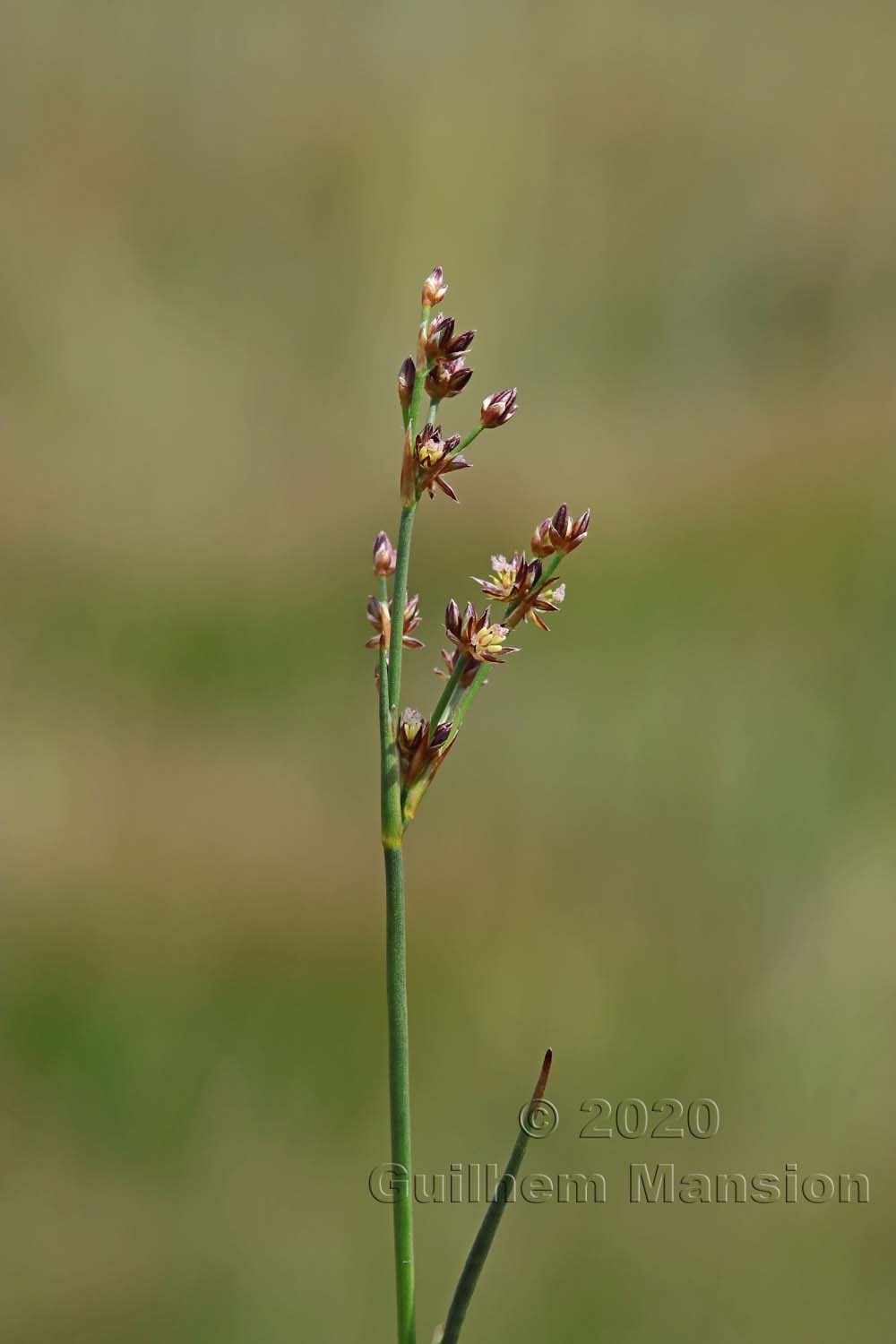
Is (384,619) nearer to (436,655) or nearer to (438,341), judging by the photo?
(438,341)

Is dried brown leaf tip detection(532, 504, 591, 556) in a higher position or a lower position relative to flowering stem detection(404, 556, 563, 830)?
higher

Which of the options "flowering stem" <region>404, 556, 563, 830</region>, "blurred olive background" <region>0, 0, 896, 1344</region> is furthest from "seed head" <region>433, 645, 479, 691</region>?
"blurred olive background" <region>0, 0, 896, 1344</region>

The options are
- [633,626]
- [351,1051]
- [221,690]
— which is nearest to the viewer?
[351,1051]

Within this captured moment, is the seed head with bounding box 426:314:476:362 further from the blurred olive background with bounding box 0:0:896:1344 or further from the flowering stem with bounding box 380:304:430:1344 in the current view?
the blurred olive background with bounding box 0:0:896:1344

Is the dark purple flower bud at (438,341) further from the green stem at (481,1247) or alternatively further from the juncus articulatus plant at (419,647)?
the green stem at (481,1247)

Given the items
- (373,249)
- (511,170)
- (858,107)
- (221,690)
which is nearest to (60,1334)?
(221,690)

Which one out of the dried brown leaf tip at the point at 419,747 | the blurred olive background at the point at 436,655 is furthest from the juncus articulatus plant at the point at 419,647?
the blurred olive background at the point at 436,655

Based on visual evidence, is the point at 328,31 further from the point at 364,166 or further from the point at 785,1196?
the point at 785,1196
